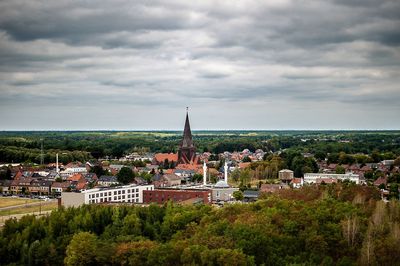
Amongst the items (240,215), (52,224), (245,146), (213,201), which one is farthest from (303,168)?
(245,146)

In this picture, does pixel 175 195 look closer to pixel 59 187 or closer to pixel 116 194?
pixel 116 194

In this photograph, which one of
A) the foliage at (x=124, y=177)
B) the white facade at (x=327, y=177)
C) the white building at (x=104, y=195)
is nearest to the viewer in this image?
the white building at (x=104, y=195)

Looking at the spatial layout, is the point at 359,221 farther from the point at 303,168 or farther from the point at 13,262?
the point at 303,168

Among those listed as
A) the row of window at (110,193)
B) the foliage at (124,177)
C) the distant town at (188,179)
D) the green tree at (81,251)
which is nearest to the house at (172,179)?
the distant town at (188,179)

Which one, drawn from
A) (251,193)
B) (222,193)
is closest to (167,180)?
(222,193)

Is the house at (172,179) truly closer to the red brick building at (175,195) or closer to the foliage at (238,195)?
the red brick building at (175,195)
